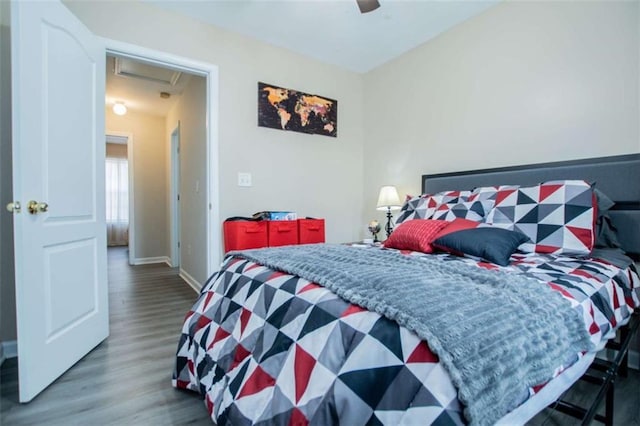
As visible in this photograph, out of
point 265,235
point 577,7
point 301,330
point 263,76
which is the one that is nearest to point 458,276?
point 301,330

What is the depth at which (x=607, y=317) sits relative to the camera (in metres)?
1.19

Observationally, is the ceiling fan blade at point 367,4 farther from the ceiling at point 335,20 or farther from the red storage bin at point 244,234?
the red storage bin at point 244,234

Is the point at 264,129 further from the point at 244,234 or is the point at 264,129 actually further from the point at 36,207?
the point at 36,207

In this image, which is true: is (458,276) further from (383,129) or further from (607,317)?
(383,129)

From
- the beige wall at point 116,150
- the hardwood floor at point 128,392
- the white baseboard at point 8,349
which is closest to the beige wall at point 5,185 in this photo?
the white baseboard at point 8,349

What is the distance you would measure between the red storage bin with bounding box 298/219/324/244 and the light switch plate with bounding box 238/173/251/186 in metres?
0.63

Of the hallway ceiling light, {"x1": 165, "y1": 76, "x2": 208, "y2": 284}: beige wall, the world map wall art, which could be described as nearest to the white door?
{"x1": 165, "y1": 76, "x2": 208, "y2": 284}: beige wall

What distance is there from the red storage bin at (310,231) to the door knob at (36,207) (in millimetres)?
1864

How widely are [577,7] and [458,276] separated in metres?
2.22

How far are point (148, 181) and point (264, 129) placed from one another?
3219 millimetres

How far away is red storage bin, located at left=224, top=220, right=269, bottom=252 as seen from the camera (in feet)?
8.56

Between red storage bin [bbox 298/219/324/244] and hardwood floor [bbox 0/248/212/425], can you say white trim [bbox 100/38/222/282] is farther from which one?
red storage bin [bbox 298/219/324/244]

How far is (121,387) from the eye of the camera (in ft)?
5.30

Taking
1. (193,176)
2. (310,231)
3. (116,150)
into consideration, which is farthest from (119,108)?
(310,231)
